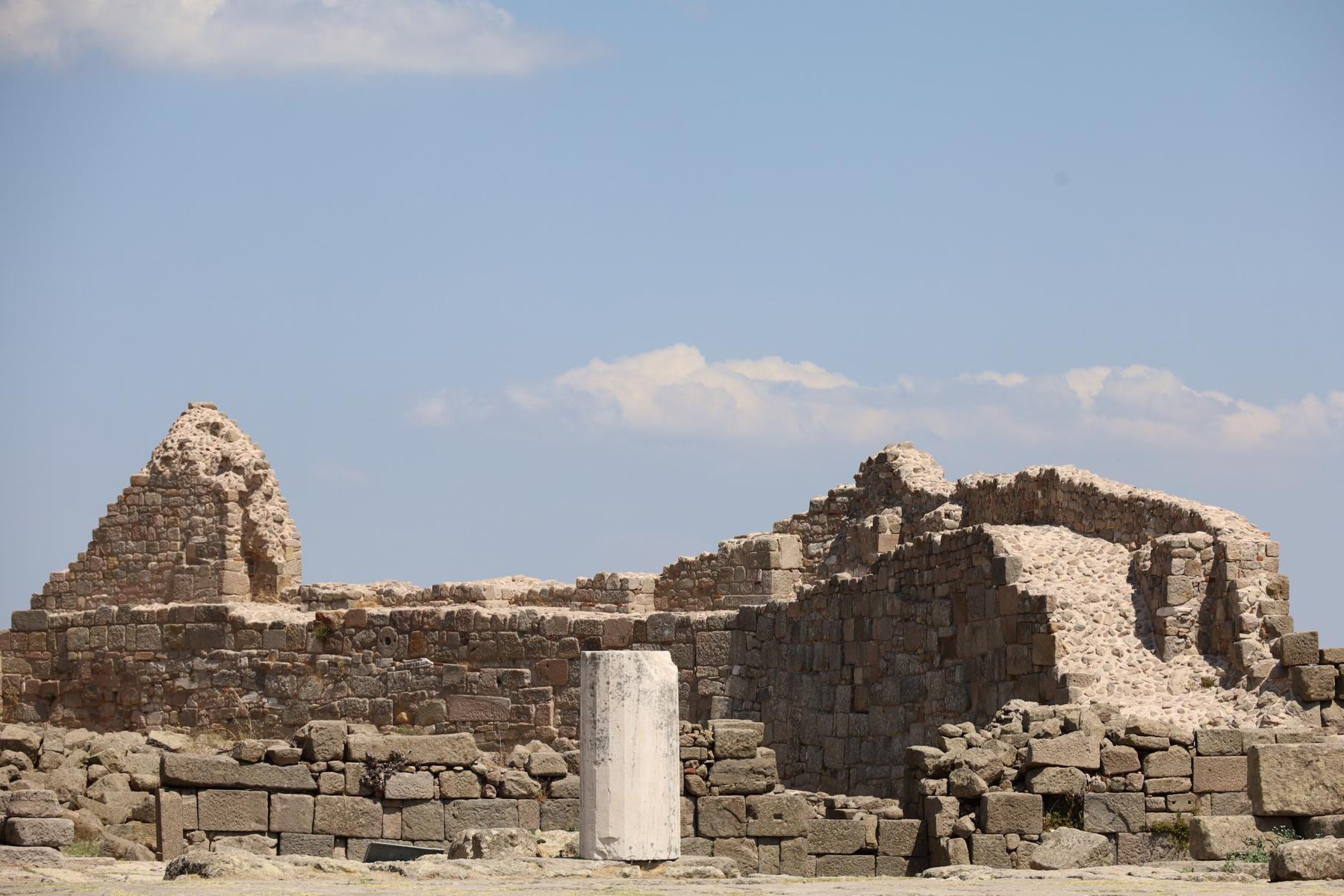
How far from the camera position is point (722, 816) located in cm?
1817

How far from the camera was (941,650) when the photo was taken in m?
20.7

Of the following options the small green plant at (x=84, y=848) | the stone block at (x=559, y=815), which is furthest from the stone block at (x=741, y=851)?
the small green plant at (x=84, y=848)

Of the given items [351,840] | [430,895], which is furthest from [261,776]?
[430,895]

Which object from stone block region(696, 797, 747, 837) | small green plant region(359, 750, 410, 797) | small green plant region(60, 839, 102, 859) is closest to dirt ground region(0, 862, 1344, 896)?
small green plant region(60, 839, 102, 859)

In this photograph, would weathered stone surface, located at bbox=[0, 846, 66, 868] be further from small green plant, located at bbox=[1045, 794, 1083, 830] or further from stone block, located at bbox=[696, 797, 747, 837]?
small green plant, located at bbox=[1045, 794, 1083, 830]

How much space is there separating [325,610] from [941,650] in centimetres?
798

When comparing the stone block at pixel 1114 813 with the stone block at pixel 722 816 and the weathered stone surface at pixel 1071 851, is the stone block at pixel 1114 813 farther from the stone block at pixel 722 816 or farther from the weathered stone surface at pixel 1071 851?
the stone block at pixel 722 816

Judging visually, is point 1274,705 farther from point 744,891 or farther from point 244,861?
point 244,861

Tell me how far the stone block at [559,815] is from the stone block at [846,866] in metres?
2.18

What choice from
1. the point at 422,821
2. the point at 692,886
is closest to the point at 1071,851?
the point at 692,886

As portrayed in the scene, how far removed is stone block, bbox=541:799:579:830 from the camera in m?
18.7

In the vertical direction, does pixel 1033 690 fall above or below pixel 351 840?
above

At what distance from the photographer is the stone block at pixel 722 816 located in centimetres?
1809

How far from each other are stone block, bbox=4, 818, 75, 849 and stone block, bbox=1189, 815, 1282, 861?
27.2ft
